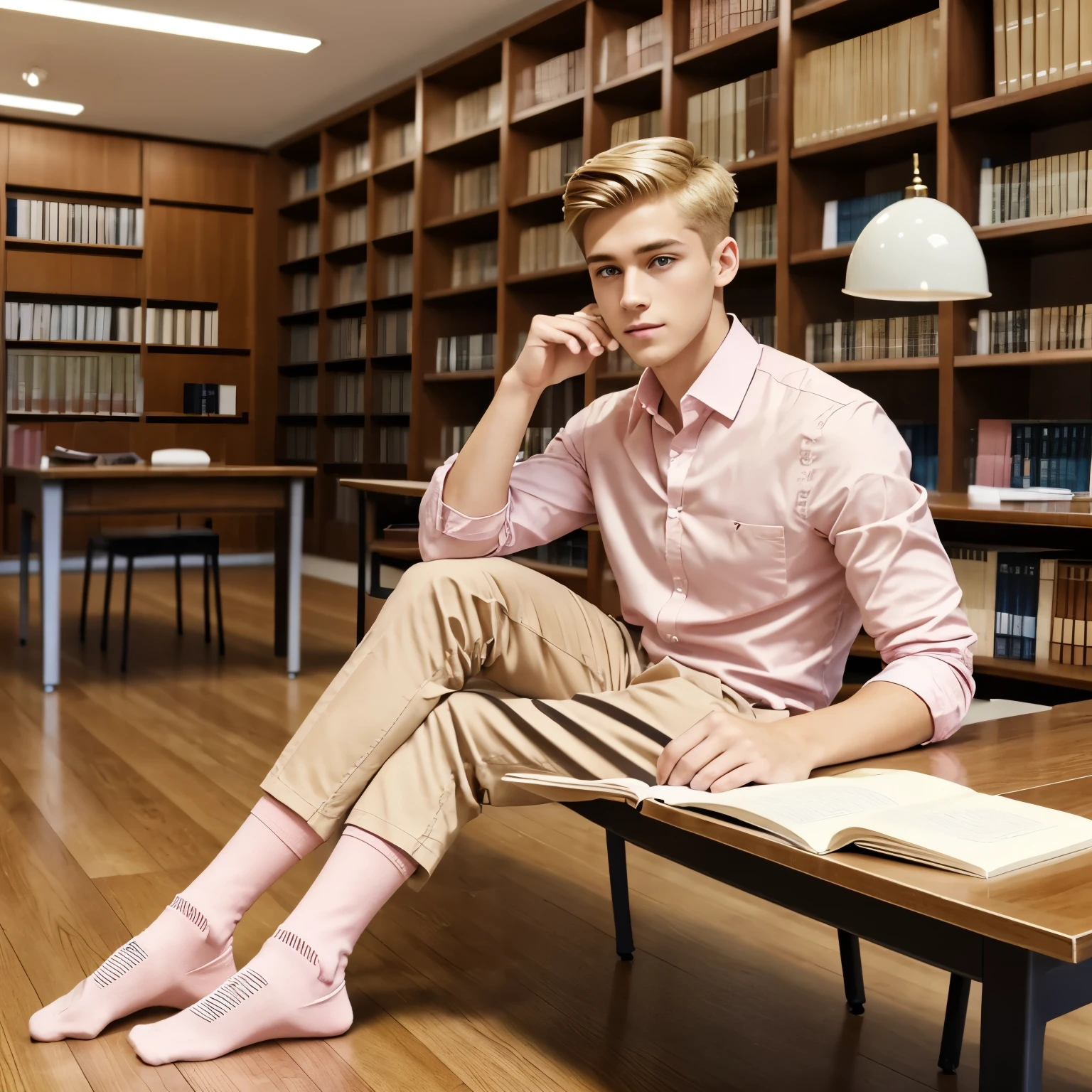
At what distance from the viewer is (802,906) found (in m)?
0.99

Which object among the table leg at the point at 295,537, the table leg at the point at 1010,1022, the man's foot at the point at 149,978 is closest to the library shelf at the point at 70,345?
the table leg at the point at 295,537

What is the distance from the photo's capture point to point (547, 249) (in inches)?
219

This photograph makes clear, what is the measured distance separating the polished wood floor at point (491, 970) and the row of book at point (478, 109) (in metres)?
3.84

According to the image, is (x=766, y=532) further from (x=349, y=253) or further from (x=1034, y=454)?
(x=349, y=253)

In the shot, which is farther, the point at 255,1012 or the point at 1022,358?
the point at 1022,358

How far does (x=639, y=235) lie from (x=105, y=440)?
22.9 feet

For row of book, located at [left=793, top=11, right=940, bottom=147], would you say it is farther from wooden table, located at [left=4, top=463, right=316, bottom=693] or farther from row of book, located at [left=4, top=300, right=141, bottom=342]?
row of book, located at [left=4, top=300, right=141, bottom=342]

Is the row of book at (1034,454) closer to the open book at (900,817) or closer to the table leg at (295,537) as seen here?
the table leg at (295,537)

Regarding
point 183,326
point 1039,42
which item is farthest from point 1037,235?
point 183,326

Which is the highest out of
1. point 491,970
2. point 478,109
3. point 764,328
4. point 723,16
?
point 478,109

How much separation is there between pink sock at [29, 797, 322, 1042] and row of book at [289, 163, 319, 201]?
6813 mm

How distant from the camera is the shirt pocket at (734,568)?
1461 mm

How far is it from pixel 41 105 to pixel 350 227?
1.94 m

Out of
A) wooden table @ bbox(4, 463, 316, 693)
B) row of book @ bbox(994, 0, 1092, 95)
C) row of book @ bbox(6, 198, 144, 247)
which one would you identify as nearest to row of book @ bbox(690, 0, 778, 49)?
row of book @ bbox(994, 0, 1092, 95)
